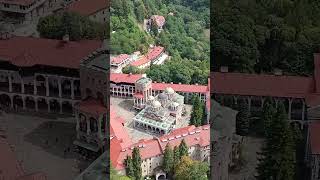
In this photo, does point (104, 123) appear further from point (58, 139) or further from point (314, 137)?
point (314, 137)

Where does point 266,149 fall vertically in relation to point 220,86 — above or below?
below

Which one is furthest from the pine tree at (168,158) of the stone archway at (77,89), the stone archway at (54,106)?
the stone archway at (54,106)

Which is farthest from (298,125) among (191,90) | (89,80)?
(89,80)

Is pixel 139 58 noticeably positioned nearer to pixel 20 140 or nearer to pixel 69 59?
pixel 69 59

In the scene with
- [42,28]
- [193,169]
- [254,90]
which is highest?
[42,28]

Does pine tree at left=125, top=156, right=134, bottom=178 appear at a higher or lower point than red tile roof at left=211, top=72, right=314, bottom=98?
lower

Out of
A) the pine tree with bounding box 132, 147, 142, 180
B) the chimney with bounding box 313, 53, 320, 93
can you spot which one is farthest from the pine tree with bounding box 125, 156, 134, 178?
the chimney with bounding box 313, 53, 320, 93

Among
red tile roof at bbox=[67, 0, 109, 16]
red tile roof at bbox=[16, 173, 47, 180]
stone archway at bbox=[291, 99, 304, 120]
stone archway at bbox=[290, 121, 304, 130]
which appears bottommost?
red tile roof at bbox=[16, 173, 47, 180]

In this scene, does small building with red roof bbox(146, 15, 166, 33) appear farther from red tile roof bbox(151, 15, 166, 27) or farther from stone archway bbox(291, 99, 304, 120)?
stone archway bbox(291, 99, 304, 120)
